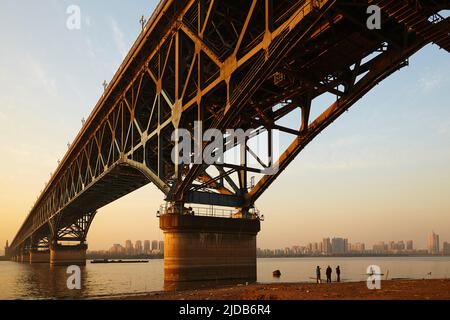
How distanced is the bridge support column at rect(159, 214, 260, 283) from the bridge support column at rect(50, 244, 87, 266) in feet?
211

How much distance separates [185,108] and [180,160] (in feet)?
11.6

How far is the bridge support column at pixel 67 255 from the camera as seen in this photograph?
80656 millimetres

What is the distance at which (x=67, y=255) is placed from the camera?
82.8 metres

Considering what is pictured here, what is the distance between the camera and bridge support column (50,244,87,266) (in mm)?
80656

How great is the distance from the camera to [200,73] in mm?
23672

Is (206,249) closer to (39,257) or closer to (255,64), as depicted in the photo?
(255,64)

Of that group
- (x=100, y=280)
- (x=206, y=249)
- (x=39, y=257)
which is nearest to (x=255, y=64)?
(x=206, y=249)

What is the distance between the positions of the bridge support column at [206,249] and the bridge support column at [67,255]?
211ft

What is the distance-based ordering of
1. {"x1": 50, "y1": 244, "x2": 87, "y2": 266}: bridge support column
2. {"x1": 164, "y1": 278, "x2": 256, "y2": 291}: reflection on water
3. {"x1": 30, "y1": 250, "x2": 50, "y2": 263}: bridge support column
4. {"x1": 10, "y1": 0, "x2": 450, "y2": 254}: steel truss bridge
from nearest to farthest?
{"x1": 10, "y1": 0, "x2": 450, "y2": 254}: steel truss bridge < {"x1": 164, "y1": 278, "x2": 256, "y2": 291}: reflection on water < {"x1": 50, "y1": 244, "x2": 87, "y2": 266}: bridge support column < {"x1": 30, "y1": 250, "x2": 50, "y2": 263}: bridge support column

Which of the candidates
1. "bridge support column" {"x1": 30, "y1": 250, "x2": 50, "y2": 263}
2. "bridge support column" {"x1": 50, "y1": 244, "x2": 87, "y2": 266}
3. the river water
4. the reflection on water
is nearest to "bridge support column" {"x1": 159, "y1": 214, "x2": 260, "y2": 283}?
the reflection on water

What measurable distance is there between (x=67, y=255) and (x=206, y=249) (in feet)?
219

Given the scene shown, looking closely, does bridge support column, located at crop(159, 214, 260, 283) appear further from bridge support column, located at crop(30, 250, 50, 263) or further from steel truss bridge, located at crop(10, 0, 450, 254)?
bridge support column, located at crop(30, 250, 50, 263)

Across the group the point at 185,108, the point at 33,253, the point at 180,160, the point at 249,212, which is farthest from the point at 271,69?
the point at 33,253

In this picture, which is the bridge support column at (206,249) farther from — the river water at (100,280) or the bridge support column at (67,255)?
the bridge support column at (67,255)
